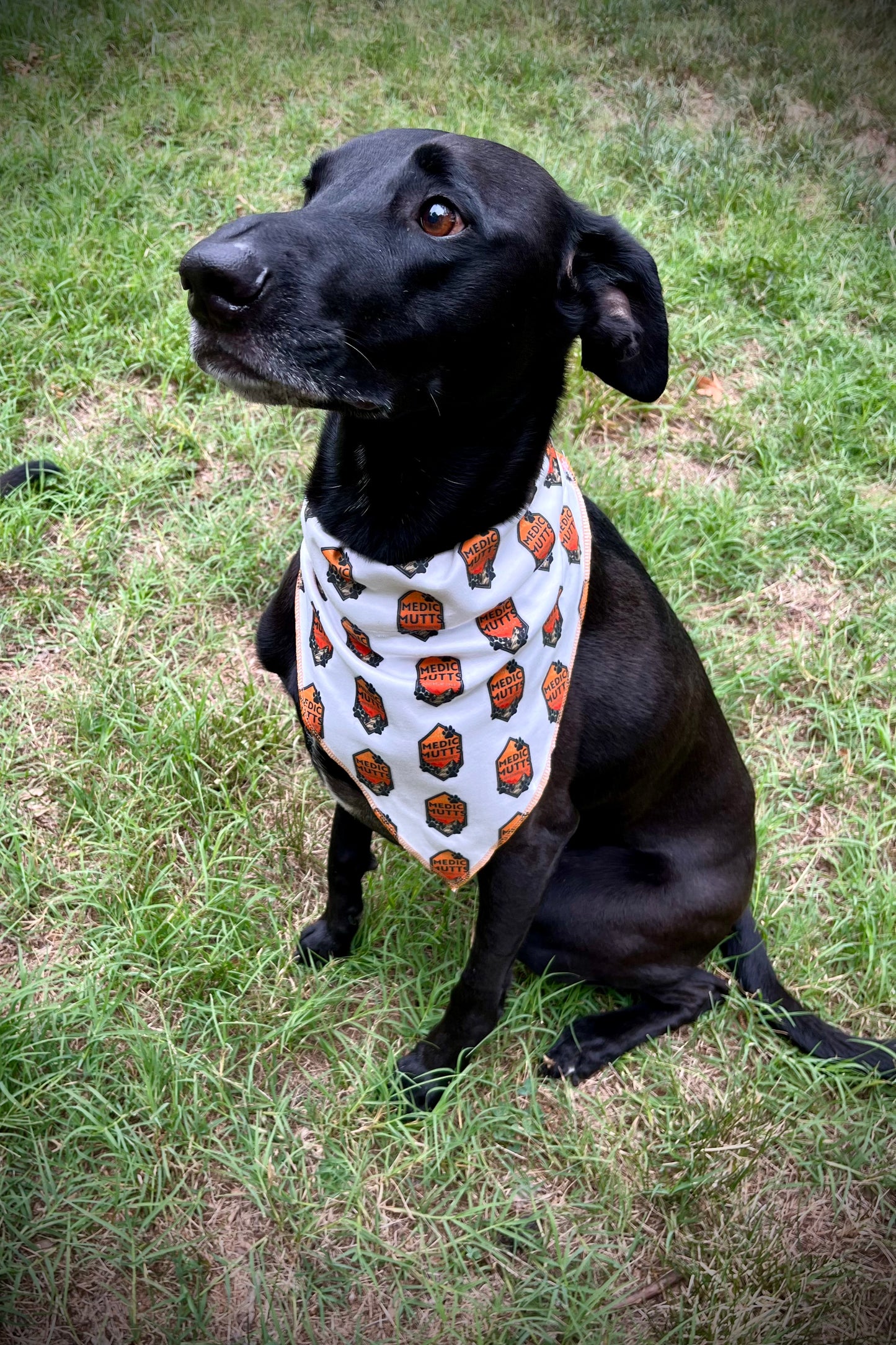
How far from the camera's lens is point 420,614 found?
6.05ft

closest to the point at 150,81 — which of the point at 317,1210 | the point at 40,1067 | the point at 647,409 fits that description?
the point at 647,409

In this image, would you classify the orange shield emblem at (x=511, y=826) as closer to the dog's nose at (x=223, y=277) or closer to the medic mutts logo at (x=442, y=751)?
the medic mutts logo at (x=442, y=751)

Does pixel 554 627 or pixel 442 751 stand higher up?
pixel 554 627

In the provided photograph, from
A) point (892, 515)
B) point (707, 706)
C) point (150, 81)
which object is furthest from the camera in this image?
point (150, 81)

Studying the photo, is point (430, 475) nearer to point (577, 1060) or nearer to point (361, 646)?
point (361, 646)

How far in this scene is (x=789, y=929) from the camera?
8.37 feet

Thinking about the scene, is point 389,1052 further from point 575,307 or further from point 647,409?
point 647,409

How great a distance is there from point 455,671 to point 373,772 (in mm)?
272

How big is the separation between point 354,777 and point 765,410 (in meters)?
2.74

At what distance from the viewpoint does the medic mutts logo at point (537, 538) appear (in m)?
1.85

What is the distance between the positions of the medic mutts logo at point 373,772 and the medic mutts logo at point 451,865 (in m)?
0.17

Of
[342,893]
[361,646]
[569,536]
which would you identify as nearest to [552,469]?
[569,536]

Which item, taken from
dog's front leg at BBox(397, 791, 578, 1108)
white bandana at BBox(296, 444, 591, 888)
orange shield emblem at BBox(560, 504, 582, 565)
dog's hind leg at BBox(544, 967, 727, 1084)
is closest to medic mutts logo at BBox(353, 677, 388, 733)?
white bandana at BBox(296, 444, 591, 888)

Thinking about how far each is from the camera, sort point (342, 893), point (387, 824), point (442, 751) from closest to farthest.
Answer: point (442, 751) → point (387, 824) → point (342, 893)
